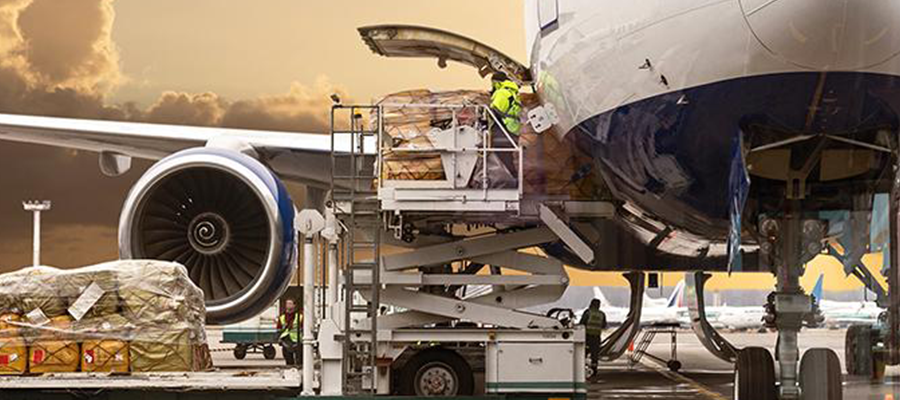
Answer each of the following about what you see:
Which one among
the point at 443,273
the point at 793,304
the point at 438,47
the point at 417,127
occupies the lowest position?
the point at 793,304

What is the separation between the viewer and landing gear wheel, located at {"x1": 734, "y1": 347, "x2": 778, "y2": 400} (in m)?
8.38

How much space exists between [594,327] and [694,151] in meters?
7.59

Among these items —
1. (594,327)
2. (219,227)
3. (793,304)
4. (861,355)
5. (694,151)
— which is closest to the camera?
(694,151)

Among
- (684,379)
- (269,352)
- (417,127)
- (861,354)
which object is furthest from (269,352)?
(861,354)

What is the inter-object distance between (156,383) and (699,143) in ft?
11.5

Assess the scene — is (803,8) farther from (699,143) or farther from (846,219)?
(846,219)

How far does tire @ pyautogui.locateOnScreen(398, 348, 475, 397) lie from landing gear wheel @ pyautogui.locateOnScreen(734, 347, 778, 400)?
6.07 ft

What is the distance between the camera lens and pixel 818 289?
768 cm

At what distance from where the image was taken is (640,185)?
8094 mm

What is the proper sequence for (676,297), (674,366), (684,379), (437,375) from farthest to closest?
(676,297) → (674,366) → (684,379) → (437,375)

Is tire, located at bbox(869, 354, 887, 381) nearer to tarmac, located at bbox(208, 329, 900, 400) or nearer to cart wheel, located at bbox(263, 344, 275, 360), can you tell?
tarmac, located at bbox(208, 329, 900, 400)

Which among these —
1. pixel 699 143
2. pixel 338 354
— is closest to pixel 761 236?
pixel 699 143

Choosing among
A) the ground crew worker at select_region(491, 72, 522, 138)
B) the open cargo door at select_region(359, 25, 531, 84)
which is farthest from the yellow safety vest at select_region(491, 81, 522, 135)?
the open cargo door at select_region(359, 25, 531, 84)

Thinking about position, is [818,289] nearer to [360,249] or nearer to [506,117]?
[506,117]
